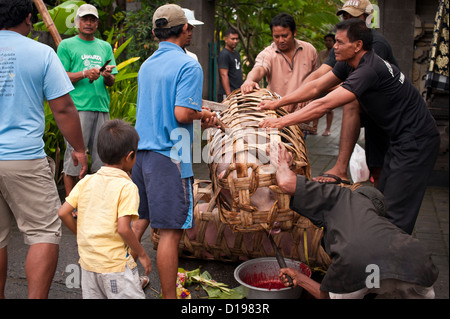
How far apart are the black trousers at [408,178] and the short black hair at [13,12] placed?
281 centimetres

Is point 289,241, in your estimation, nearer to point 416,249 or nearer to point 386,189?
point 386,189

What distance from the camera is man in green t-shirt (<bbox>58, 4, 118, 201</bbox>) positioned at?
5.35 m

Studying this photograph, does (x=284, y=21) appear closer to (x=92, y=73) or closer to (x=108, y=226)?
(x=92, y=73)

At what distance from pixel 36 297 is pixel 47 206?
584mm

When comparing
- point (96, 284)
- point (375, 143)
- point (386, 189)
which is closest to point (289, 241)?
point (386, 189)

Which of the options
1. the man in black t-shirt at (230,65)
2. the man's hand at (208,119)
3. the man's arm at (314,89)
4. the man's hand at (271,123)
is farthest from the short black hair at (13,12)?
the man in black t-shirt at (230,65)

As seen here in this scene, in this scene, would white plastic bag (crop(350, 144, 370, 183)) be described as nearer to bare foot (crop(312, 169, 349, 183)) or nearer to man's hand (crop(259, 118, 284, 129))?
bare foot (crop(312, 169, 349, 183))

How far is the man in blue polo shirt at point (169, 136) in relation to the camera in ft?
11.1

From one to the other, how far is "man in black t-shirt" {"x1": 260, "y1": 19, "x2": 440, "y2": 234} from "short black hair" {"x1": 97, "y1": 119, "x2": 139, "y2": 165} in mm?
1199

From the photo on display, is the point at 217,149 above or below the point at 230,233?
above

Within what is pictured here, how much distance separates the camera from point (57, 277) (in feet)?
13.4

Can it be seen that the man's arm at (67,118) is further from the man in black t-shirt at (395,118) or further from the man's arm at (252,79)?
the man's arm at (252,79)

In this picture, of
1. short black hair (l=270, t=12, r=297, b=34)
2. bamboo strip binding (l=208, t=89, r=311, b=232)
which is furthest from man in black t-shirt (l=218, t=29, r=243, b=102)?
bamboo strip binding (l=208, t=89, r=311, b=232)

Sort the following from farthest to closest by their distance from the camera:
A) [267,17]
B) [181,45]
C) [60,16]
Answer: [267,17], [60,16], [181,45]
